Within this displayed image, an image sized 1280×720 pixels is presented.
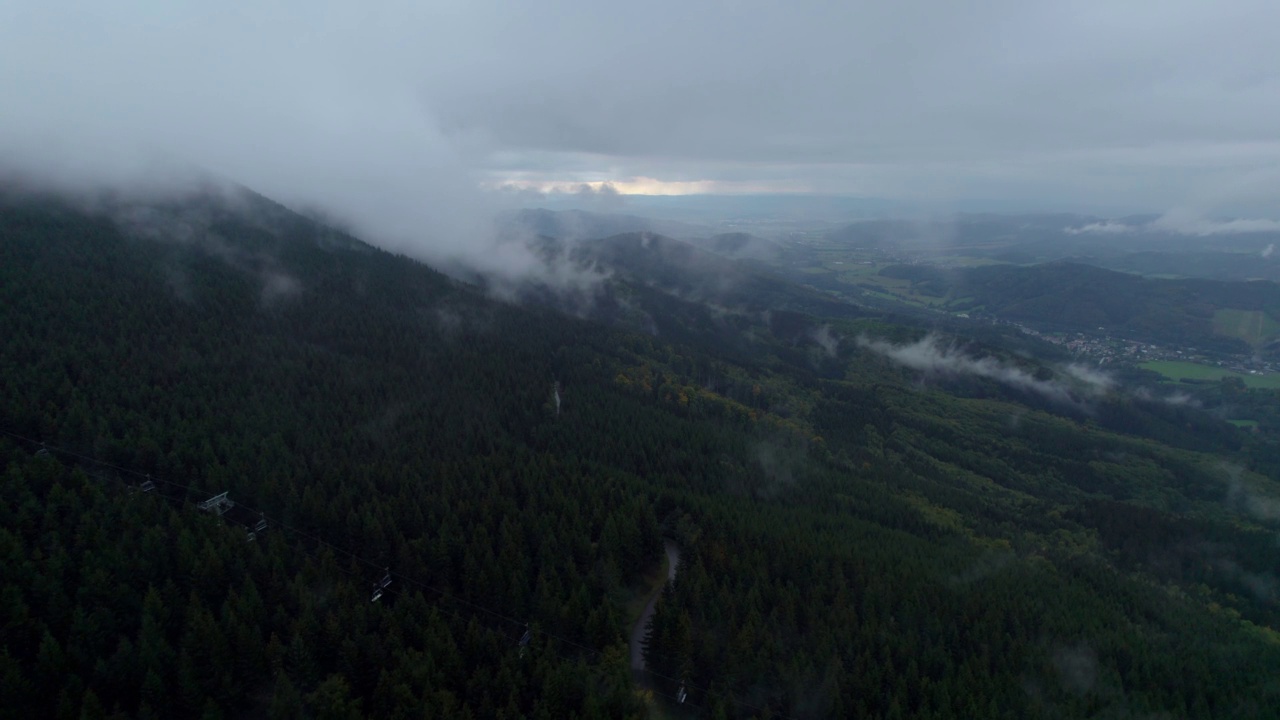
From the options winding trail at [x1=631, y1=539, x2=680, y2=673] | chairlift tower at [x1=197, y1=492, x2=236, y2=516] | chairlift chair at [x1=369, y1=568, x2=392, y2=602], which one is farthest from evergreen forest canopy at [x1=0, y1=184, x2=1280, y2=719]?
winding trail at [x1=631, y1=539, x2=680, y2=673]

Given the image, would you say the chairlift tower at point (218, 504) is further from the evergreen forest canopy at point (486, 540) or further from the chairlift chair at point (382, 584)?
the chairlift chair at point (382, 584)

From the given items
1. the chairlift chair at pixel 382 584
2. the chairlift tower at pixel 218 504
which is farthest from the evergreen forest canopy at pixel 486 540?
the chairlift tower at pixel 218 504

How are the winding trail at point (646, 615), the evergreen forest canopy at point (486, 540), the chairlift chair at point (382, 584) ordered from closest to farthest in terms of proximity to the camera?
1. the evergreen forest canopy at point (486, 540)
2. the winding trail at point (646, 615)
3. the chairlift chair at point (382, 584)

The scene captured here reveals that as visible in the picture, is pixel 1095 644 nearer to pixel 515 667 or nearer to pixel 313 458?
pixel 515 667

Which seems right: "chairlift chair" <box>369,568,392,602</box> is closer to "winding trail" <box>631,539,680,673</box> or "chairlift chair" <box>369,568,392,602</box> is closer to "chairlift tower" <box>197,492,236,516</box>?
"chairlift tower" <box>197,492,236,516</box>

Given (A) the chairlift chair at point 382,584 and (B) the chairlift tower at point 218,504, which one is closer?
(A) the chairlift chair at point 382,584

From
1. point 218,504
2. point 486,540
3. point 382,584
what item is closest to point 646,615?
point 486,540

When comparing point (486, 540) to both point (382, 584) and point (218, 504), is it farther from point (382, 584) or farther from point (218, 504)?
point (218, 504)
